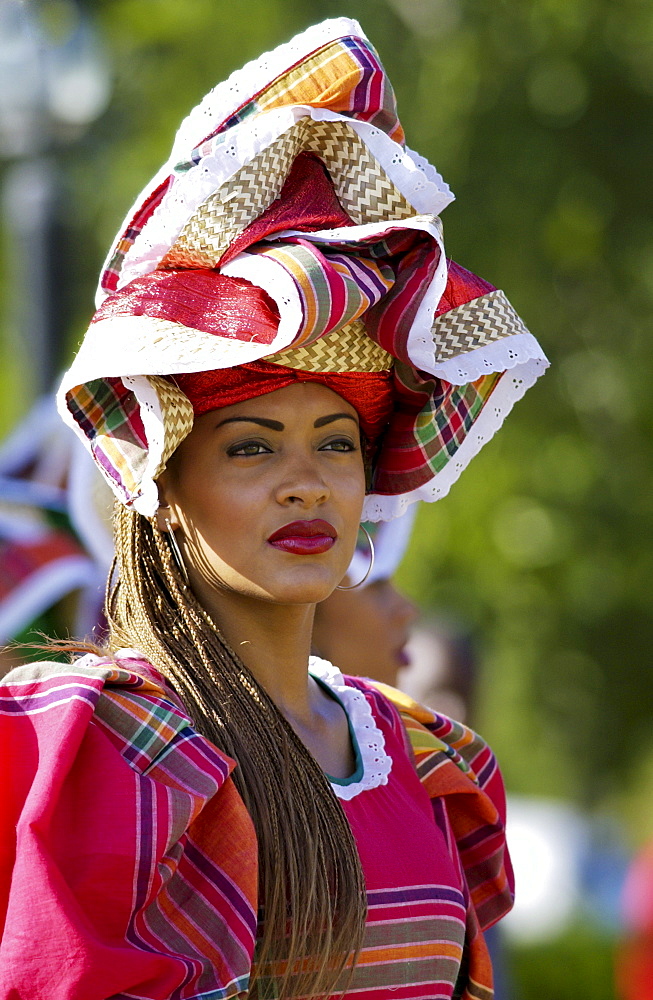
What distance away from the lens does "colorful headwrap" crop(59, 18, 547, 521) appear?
6.90 ft

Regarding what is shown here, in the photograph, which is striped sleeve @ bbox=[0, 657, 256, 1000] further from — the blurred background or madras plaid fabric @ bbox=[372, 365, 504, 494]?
the blurred background

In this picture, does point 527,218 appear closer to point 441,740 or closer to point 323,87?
point 441,740

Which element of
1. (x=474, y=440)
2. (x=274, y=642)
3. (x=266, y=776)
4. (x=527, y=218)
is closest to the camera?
(x=266, y=776)

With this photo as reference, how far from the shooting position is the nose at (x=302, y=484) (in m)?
2.19

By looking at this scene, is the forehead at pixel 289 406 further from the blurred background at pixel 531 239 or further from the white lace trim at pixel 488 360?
the blurred background at pixel 531 239

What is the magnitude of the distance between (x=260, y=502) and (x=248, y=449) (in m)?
0.09

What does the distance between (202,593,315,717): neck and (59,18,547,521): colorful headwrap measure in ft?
0.87

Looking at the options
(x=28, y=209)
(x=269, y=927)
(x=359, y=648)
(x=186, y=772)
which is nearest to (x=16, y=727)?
(x=186, y=772)

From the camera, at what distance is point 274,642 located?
2.33 m

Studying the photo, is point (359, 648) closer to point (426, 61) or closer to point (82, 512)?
point (82, 512)

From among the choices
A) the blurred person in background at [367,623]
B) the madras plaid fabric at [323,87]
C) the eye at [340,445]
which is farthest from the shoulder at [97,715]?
the blurred person in background at [367,623]

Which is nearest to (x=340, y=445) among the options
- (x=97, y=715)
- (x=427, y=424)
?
(x=427, y=424)

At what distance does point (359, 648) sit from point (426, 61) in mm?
7680

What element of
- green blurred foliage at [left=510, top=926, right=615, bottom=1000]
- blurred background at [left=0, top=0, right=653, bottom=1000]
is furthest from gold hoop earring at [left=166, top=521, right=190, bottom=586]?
blurred background at [left=0, top=0, right=653, bottom=1000]
